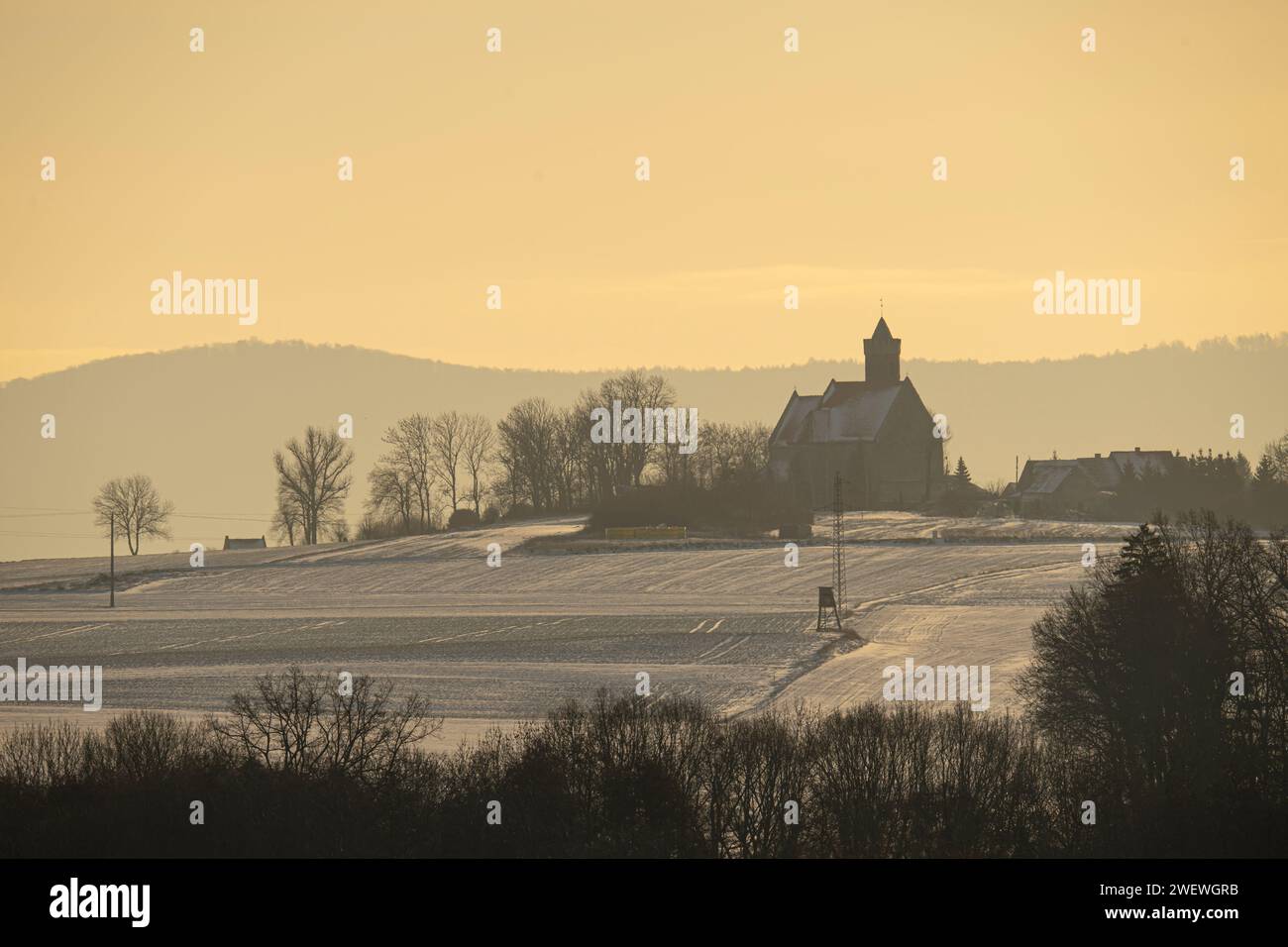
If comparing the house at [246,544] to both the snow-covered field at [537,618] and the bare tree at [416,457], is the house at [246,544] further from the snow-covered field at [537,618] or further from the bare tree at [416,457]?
the snow-covered field at [537,618]

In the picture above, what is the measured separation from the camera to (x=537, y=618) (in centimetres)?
8094

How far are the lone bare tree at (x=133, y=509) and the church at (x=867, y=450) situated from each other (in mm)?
64556

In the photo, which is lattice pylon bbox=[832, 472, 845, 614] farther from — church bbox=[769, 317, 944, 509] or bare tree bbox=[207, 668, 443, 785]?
church bbox=[769, 317, 944, 509]

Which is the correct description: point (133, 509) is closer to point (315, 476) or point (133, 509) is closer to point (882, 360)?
point (315, 476)

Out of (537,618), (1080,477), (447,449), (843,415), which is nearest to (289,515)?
(447,449)

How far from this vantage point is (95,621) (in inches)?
3278

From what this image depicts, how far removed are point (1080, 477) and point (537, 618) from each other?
3521 inches

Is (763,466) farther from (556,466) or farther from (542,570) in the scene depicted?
(542,570)

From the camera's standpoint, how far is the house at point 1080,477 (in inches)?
5940

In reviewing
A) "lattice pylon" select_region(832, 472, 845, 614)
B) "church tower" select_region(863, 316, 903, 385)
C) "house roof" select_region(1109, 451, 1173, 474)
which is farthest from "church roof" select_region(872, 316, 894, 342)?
"lattice pylon" select_region(832, 472, 845, 614)

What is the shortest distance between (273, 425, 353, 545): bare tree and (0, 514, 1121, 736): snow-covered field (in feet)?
101

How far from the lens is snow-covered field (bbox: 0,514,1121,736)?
199ft

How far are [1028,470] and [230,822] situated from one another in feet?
448

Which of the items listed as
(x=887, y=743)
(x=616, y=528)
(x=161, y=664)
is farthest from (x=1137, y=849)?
(x=616, y=528)
